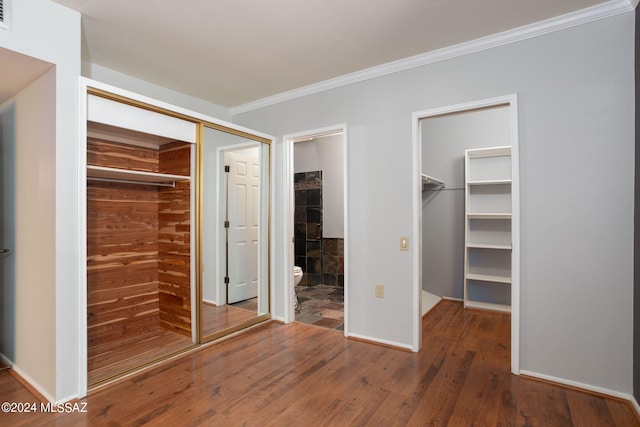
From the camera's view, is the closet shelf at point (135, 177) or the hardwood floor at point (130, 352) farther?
the closet shelf at point (135, 177)

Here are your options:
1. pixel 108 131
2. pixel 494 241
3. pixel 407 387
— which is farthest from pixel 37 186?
pixel 494 241

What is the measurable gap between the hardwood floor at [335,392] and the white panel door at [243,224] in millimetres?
647

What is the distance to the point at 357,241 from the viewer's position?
10.6ft

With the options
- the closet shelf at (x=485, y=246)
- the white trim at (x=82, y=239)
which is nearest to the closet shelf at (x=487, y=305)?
the closet shelf at (x=485, y=246)

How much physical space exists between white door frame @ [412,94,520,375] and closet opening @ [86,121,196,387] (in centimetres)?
200

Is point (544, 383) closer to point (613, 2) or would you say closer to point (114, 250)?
point (613, 2)

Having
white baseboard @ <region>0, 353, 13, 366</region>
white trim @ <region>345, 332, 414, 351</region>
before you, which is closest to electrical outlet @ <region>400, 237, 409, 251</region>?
white trim @ <region>345, 332, 414, 351</region>

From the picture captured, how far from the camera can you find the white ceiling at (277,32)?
7.13ft

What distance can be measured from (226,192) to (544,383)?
3.04 metres

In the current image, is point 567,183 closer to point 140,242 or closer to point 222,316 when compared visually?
point 222,316

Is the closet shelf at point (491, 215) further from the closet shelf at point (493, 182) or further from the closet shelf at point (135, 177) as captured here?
the closet shelf at point (135, 177)

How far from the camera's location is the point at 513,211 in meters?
2.48

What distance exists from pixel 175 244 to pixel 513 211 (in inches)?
116

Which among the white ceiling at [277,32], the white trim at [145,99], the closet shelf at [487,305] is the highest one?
the white ceiling at [277,32]
